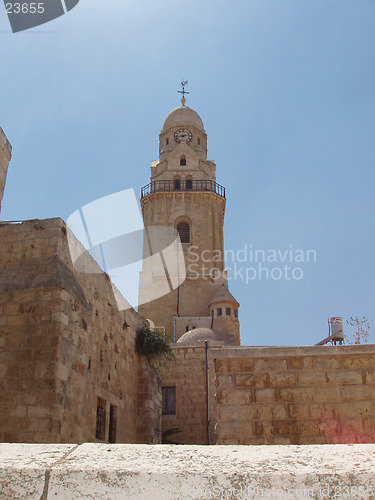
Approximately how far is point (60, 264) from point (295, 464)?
5.71 metres

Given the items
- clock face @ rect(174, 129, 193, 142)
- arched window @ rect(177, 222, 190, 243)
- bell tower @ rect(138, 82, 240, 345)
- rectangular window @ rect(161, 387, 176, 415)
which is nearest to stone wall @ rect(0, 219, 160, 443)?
rectangular window @ rect(161, 387, 176, 415)

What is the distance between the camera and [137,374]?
10992mm

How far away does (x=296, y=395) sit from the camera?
16.8 feet

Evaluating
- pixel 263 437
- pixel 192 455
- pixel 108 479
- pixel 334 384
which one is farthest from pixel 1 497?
pixel 334 384

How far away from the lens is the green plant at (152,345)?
36.6ft

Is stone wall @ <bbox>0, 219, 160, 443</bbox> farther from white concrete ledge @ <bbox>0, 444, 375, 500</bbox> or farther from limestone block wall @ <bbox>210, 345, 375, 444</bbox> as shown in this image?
white concrete ledge @ <bbox>0, 444, 375, 500</bbox>

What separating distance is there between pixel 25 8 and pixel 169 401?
1322 centimetres

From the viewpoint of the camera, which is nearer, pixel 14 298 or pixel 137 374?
pixel 14 298

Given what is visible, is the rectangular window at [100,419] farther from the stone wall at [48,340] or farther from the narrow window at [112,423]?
the narrow window at [112,423]

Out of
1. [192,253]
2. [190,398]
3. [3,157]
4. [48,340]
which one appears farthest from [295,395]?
[192,253]

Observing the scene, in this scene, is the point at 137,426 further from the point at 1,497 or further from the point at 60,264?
the point at 1,497

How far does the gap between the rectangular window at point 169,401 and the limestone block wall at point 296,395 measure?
1275 centimetres

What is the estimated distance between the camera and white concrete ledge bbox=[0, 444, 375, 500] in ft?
6.40

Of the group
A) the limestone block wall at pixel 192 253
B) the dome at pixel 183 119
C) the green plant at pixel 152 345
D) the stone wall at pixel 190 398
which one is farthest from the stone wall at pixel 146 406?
the dome at pixel 183 119
